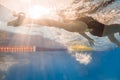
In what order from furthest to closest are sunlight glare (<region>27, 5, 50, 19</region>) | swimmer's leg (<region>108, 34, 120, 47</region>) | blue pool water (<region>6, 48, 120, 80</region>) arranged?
1. swimmer's leg (<region>108, 34, 120, 47</region>)
2. sunlight glare (<region>27, 5, 50, 19</region>)
3. blue pool water (<region>6, 48, 120, 80</region>)

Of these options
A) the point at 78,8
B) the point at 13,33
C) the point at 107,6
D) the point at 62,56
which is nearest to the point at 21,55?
the point at 13,33

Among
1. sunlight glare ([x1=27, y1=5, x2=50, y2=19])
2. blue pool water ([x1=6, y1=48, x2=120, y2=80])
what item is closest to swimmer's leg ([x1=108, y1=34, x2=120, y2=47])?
blue pool water ([x1=6, y1=48, x2=120, y2=80])

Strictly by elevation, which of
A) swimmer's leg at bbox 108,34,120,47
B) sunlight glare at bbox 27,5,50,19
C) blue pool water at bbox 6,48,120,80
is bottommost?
blue pool water at bbox 6,48,120,80

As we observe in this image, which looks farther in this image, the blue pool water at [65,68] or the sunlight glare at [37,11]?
the sunlight glare at [37,11]

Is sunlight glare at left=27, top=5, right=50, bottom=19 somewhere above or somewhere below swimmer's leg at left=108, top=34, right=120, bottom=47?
above

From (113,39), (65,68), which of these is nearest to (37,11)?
(65,68)

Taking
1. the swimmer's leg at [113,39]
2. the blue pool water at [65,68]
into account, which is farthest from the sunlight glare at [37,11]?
the swimmer's leg at [113,39]

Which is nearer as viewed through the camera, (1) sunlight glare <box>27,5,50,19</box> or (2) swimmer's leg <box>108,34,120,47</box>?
(1) sunlight glare <box>27,5,50,19</box>

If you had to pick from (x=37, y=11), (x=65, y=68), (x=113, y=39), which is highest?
(x=37, y=11)

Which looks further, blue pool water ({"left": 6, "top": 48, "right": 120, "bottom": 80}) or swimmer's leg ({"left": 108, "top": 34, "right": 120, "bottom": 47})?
swimmer's leg ({"left": 108, "top": 34, "right": 120, "bottom": 47})

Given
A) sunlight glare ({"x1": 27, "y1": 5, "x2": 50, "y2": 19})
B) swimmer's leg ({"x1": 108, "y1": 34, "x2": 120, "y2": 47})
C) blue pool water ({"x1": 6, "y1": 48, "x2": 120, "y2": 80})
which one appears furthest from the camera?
swimmer's leg ({"x1": 108, "y1": 34, "x2": 120, "y2": 47})

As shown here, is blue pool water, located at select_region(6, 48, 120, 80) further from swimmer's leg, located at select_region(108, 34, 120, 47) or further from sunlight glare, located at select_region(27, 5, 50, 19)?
sunlight glare, located at select_region(27, 5, 50, 19)

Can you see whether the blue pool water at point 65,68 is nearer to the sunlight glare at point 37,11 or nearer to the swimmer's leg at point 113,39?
the swimmer's leg at point 113,39

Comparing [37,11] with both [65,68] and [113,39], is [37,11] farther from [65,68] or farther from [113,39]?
[113,39]
